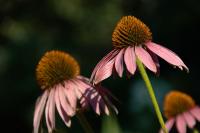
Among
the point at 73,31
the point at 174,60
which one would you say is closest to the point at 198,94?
the point at 73,31

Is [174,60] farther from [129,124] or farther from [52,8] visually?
[52,8]

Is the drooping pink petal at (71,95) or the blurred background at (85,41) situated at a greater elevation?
the drooping pink petal at (71,95)

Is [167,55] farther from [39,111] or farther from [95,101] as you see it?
[39,111]

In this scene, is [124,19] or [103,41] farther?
[103,41]

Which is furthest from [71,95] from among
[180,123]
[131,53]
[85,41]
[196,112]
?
[85,41]

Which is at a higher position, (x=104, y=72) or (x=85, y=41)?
(x=104, y=72)

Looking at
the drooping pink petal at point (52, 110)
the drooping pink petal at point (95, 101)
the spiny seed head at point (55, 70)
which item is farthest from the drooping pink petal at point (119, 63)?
the spiny seed head at point (55, 70)

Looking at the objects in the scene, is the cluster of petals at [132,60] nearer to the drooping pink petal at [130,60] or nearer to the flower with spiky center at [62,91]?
the drooping pink petal at [130,60]
